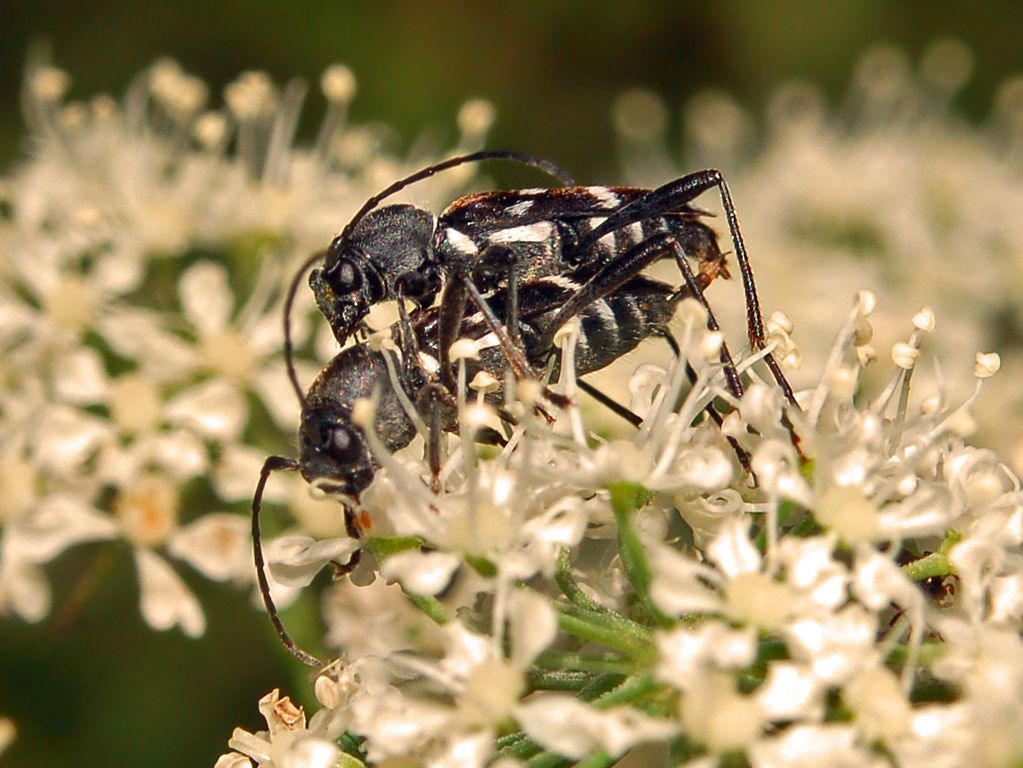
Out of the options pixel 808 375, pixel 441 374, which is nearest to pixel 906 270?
pixel 808 375

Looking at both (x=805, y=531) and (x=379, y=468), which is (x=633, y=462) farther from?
(x=379, y=468)

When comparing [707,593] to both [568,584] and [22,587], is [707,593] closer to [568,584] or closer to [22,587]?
[568,584]

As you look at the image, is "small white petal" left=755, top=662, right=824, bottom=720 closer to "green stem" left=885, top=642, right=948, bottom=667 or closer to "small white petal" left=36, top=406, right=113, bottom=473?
"green stem" left=885, top=642, right=948, bottom=667

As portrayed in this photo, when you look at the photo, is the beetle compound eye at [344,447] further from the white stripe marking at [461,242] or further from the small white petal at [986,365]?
the small white petal at [986,365]

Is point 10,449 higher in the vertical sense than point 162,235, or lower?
A: lower

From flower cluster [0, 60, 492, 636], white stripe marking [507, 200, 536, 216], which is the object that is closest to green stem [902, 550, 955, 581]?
white stripe marking [507, 200, 536, 216]

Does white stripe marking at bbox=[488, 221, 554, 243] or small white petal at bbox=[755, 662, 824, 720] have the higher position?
white stripe marking at bbox=[488, 221, 554, 243]
